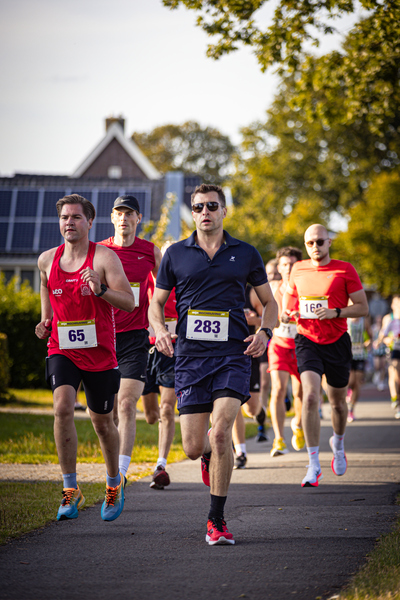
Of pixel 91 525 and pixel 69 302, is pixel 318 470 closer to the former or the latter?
pixel 91 525

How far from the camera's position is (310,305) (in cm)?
746

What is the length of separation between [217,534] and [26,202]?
32185 mm

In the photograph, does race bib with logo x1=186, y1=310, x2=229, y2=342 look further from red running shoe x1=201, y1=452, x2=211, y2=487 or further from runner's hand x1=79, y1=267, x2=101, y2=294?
red running shoe x1=201, y1=452, x2=211, y2=487

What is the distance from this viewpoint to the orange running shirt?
7.46 meters

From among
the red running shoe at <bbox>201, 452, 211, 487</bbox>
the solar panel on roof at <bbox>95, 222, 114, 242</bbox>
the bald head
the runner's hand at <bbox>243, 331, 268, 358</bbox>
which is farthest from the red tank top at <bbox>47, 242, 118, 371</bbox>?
the solar panel on roof at <bbox>95, 222, 114, 242</bbox>

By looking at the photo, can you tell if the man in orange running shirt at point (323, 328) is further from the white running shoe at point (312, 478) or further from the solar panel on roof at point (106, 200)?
the solar panel on roof at point (106, 200)

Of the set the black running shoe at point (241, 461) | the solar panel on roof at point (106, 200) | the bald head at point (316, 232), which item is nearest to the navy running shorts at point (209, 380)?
the bald head at point (316, 232)

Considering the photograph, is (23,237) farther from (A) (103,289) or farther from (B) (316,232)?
(A) (103,289)

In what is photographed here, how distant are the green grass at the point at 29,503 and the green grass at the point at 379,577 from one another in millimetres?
2288

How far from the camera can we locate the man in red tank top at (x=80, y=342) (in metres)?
5.44

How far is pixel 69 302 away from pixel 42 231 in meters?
29.5

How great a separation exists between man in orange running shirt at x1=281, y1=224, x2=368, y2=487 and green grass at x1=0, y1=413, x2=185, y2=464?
239 centimetres

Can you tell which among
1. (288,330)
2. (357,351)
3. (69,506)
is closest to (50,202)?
(357,351)

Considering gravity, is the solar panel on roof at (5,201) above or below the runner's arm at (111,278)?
above
